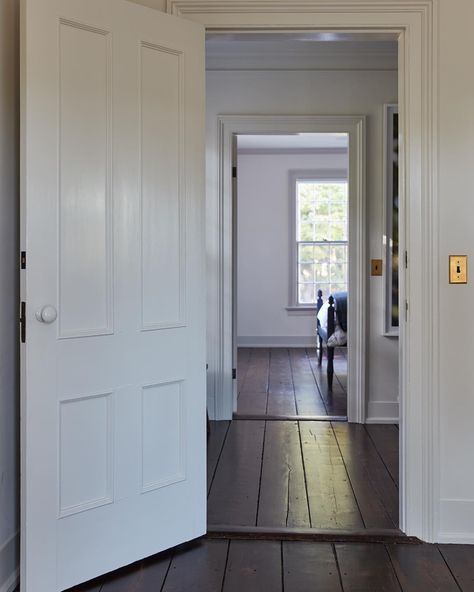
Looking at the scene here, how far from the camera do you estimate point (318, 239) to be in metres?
9.03

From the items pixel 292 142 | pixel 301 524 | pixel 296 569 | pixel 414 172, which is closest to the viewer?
pixel 296 569

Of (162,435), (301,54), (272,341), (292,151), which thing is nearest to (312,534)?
(162,435)

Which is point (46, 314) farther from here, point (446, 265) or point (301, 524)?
point (446, 265)

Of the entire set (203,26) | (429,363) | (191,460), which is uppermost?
(203,26)

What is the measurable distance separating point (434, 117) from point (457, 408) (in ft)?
3.90

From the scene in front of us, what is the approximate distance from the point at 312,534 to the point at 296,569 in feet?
0.99

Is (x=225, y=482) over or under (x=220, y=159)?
under

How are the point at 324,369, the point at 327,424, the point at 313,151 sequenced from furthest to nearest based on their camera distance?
1. the point at 313,151
2. the point at 324,369
3. the point at 327,424

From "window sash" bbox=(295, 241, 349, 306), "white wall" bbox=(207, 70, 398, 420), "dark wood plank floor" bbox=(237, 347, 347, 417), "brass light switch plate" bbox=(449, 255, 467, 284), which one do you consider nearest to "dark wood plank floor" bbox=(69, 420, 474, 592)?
"white wall" bbox=(207, 70, 398, 420)

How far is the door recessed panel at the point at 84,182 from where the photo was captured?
6.75ft

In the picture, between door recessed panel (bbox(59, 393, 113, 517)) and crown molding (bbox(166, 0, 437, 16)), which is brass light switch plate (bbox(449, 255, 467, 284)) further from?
door recessed panel (bbox(59, 393, 113, 517))

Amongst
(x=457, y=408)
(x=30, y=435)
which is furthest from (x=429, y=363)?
(x=30, y=435)

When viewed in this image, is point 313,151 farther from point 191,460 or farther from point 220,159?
point 191,460

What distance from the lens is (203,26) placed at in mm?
2486
